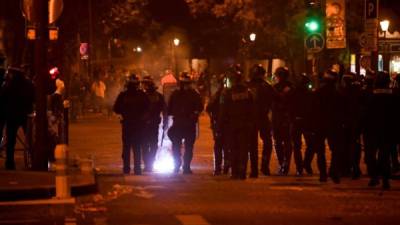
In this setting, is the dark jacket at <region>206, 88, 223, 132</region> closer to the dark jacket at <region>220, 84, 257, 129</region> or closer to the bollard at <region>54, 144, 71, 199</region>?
the dark jacket at <region>220, 84, 257, 129</region>

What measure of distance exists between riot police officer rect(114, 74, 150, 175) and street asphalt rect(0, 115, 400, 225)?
43 centimetres

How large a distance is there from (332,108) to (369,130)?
36.1 inches

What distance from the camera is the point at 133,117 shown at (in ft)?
56.4

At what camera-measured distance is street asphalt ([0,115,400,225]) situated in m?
11.6

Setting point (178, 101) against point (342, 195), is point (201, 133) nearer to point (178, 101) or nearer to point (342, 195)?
point (178, 101)

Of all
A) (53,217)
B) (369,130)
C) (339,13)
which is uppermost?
(339,13)

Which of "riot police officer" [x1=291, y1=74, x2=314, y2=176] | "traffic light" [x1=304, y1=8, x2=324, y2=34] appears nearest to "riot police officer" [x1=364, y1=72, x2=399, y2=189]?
"riot police officer" [x1=291, y1=74, x2=314, y2=176]

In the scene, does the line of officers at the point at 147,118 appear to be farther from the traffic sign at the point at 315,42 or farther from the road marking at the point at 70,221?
the traffic sign at the point at 315,42

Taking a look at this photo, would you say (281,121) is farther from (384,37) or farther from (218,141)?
(384,37)

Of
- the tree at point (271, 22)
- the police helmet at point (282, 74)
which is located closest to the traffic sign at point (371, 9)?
the police helmet at point (282, 74)

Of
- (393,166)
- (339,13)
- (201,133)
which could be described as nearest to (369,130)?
(393,166)

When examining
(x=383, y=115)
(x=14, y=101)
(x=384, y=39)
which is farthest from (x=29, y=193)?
(x=384, y=39)

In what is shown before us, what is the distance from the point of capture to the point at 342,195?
551 inches

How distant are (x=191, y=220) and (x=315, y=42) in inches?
554
